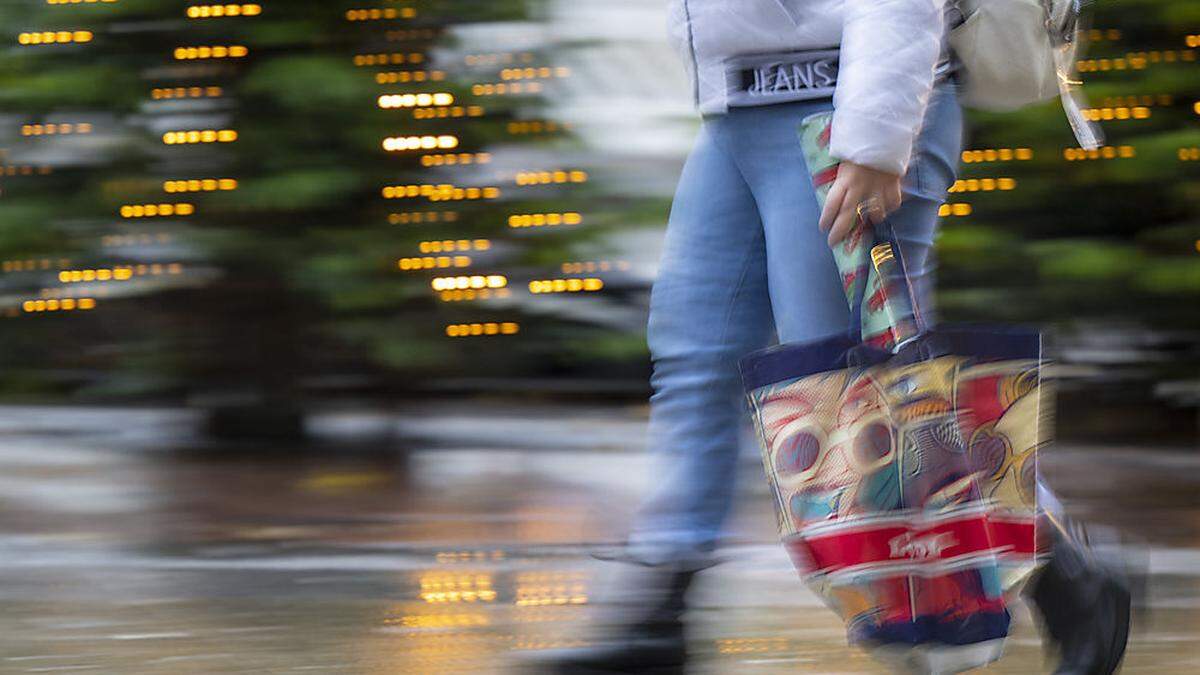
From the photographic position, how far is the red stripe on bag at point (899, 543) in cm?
263

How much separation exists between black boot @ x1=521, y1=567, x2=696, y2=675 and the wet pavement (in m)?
0.39

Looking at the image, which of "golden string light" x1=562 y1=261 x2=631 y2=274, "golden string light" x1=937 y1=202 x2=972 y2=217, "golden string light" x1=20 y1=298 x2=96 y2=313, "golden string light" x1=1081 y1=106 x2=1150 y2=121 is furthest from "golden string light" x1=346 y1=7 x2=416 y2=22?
"golden string light" x1=1081 y1=106 x2=1150 y2=121

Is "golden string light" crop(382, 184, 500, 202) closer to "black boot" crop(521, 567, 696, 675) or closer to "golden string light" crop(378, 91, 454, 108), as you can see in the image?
Answer: "golden string light" crop(378, 91, 454, 108)

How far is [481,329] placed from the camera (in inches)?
247

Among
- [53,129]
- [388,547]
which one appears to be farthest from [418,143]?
[388,547]

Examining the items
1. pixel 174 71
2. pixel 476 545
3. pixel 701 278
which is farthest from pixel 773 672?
pixel 174 71

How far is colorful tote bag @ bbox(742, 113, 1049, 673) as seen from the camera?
2.61m

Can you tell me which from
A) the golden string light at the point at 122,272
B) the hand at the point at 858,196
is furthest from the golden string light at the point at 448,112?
the hand at the point at 858,196

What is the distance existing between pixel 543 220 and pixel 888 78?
358cm

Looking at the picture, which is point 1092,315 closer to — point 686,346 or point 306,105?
point 306,105

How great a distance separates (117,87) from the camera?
5.99 metres

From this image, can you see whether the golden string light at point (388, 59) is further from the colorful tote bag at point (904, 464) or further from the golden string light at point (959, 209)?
the colorful tote bag at point (904, 464)

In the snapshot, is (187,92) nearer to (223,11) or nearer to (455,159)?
(223,11)

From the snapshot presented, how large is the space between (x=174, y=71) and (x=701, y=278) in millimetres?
3336
